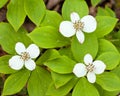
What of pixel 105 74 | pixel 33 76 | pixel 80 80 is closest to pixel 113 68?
pixel 105 74

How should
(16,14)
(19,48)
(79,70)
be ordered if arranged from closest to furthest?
1. (79,70)
2. (19,48)
3. (16,14)

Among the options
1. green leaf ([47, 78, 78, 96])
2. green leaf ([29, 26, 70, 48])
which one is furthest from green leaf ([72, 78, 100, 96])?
green leaf ([29, 26, 70, 48])

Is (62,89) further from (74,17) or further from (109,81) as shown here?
(74,17)

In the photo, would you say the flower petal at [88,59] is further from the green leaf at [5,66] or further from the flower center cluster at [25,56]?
the green leaf at [5,66]

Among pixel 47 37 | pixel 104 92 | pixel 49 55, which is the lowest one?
pixel 104 92

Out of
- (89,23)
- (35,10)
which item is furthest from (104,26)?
(35,10)

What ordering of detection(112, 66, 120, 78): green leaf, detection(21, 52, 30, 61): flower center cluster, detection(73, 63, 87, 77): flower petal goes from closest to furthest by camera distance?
1. detection(73, 63, 87, 77): flower petal
2. detection(21, 52, 30, 61): flower center cluster
3. detection(112, 66, 120, 78): green leaf

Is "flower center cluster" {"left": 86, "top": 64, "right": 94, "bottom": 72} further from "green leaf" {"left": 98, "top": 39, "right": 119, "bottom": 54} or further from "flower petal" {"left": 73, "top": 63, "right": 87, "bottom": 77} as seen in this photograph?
"green leaf" {"left": 98, "top": 39, "right": 119, "bottom": 54}
